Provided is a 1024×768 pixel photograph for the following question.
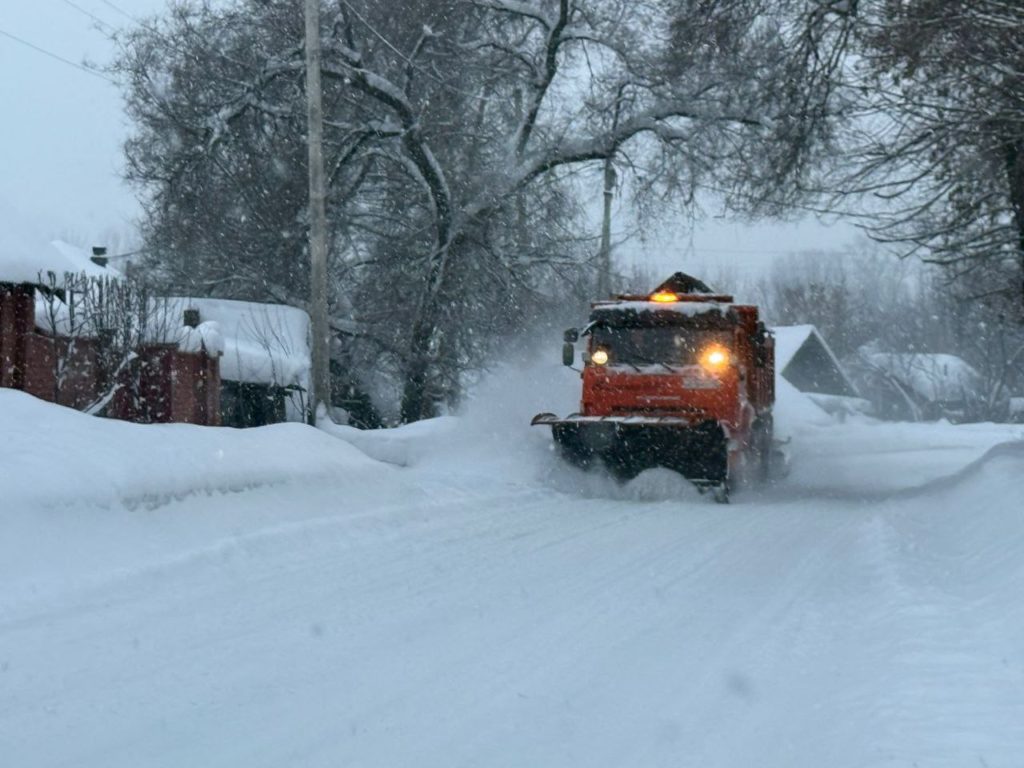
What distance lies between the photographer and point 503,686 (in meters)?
5.84

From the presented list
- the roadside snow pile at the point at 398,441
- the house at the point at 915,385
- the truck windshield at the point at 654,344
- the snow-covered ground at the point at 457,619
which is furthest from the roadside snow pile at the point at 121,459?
the house at the point at 915,385

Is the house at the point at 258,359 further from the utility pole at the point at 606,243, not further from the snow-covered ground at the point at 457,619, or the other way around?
the snow-covered ground at the point at 457,619

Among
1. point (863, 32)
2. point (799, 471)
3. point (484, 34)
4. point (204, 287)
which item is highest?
point (484, 34)

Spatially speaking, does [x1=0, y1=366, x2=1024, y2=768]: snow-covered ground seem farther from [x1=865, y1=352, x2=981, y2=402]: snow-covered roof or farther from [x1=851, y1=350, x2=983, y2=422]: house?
[x1=865, y1=352, x2=981, y2=402]: snow-covered roof

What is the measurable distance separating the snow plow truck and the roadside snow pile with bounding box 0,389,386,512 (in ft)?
12.1

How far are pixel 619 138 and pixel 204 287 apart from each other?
10.2 m

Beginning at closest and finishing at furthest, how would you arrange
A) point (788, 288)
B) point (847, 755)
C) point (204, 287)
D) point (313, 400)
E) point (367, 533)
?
point (847, 755)
point (367, 533)
point (313, 400)
point (204, 287)
point (788, 288)

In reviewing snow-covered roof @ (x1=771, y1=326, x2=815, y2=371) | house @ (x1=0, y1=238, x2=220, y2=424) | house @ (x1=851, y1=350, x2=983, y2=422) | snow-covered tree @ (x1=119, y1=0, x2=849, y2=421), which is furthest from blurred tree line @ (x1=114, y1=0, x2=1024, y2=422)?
house @ (x1=851, y1=350, x2=983, y2=422)

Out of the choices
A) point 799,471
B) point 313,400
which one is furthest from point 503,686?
point 799,471

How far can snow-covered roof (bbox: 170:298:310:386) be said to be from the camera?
2484 centimetres

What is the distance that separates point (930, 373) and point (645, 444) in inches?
2493

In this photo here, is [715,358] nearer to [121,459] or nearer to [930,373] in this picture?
[121,459]

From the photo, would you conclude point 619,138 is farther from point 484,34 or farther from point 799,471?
point 799,471

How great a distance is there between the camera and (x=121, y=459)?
35.5 feet
